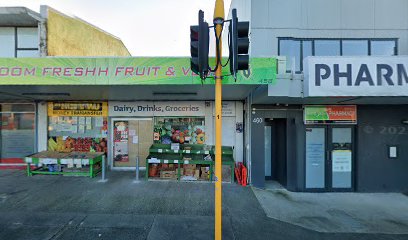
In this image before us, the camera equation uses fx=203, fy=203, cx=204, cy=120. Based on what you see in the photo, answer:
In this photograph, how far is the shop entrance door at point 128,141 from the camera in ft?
30.0

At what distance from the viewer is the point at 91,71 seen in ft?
17.9

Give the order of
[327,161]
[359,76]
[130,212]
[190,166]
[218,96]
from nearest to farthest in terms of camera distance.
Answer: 1. [218,96]
2. [359,76]
3. [130,212]
4. [327,161]
5. [190,166]

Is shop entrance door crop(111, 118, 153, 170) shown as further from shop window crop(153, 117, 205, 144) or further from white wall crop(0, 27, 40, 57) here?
white wall crop(0, 27, 40, 57)

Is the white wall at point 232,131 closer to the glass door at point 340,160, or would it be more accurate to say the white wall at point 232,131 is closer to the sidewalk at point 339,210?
the sidewalk at point 339,210

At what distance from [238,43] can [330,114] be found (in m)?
5.61

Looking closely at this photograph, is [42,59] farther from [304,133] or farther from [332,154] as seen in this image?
[332,154]

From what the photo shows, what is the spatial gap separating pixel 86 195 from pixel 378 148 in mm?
9766

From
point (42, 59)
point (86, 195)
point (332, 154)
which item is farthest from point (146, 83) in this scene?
point (332, 154)

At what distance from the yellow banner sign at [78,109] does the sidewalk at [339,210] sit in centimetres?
730

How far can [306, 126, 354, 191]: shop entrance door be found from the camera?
7.03 m

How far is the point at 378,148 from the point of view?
704cm

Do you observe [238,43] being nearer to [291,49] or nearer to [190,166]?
[291,49]

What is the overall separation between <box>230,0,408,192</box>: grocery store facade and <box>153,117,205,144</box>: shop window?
245 centimetres

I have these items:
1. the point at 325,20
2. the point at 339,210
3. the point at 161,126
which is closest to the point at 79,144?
the point at 161,126
